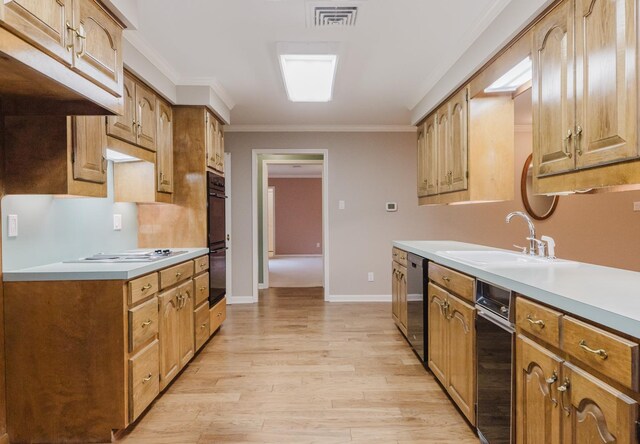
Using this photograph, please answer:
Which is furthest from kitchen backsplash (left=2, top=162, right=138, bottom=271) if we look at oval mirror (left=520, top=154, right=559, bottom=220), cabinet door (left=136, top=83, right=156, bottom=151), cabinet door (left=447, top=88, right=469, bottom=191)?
oval mirror (left=520, top=154, right=559, bottom=220)

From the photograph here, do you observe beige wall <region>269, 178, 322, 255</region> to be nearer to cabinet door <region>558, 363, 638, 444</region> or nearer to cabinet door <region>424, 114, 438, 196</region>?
cabinet door <region>424, 114, 438, 196</region>

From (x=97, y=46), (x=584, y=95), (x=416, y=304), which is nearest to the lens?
(x=584, y=95)

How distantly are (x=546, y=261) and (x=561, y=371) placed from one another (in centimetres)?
104

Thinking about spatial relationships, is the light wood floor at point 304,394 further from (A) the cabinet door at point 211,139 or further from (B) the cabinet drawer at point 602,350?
(A) the cabinet door at point 211,139

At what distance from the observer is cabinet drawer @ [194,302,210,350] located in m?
3.18

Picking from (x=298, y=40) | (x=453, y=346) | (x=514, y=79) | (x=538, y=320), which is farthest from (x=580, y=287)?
(x=298, y=40)

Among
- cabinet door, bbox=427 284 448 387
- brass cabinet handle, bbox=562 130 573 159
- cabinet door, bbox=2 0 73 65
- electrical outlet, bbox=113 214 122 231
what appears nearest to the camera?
cabinet door, bbox=2 0 73 65

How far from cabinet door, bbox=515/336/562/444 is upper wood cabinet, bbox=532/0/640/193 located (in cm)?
72

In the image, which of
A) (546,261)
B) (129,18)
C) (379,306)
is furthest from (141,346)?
(379,306)

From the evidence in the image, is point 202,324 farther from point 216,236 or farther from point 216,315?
point 216,236

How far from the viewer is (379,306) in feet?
16.4

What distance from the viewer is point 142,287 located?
7.18 feet

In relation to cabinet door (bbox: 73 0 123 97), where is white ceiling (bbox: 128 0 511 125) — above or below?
above

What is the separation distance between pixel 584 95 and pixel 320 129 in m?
3.87
